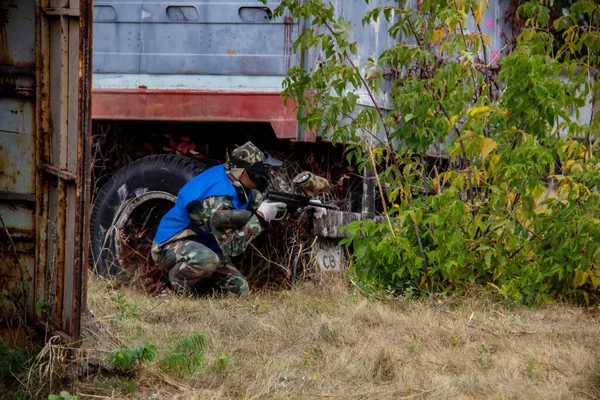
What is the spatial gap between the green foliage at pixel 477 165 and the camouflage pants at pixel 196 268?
118 cm

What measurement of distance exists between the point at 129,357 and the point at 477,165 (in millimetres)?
3209

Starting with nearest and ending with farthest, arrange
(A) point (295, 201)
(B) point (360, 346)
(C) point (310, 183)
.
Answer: (B) point (360, 346), (C) point (310, 183), (A) point (295, 201)

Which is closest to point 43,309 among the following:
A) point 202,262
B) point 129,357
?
point 129,357

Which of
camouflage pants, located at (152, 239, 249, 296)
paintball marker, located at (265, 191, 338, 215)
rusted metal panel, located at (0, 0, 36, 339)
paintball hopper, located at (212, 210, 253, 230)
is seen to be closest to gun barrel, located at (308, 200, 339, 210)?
paintball marker, located at (265, 191, 338, 215)

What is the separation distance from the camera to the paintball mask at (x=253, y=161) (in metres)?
7.09

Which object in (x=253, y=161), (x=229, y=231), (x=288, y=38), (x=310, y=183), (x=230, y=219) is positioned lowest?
(x=229, y=231)

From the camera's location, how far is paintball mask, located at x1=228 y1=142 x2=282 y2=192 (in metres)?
7.09

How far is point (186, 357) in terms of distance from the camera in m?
4.31

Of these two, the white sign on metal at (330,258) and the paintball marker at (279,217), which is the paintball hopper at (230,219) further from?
the white sign on metal at (330,258)

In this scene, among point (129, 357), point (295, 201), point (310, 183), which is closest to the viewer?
point (129, 357)

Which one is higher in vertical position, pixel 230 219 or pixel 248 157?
pixel 248 157

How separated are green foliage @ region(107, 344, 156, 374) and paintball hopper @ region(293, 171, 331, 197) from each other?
316 cm

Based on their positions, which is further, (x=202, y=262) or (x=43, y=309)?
(x=202, y=262)

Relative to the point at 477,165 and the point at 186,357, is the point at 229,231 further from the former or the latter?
the point at 186,357
